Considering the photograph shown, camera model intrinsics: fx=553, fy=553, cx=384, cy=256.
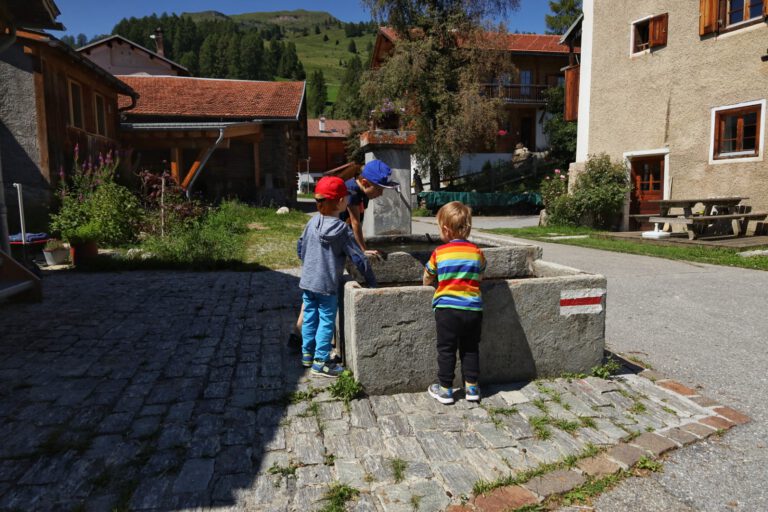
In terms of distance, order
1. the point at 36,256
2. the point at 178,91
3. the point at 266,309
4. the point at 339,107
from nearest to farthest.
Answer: the point at 266,309, the point at 36,256, the point at 178,91, the point at 339,107

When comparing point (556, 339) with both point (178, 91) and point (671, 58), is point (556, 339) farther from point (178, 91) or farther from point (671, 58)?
point (178, 91)

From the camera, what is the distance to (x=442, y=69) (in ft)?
81.0

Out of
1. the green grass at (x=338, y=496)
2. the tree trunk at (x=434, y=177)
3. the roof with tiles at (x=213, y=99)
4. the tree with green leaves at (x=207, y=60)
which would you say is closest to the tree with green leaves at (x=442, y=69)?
the tree trunk at (x=434, y=177)

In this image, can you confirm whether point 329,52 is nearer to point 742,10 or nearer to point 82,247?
point 742,10

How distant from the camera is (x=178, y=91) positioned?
22734mm

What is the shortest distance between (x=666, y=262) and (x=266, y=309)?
23.2 feet

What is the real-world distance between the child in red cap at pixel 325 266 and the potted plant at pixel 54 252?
6699 millimetres

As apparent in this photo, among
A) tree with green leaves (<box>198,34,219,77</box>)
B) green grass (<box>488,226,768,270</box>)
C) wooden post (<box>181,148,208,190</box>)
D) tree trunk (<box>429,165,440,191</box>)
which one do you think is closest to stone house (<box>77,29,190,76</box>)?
tree trunk (<box>429,165,440,191</box>)

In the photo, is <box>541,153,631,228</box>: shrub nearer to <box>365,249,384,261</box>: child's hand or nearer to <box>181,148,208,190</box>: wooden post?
<box>181,148,208,190</box>: wooden post

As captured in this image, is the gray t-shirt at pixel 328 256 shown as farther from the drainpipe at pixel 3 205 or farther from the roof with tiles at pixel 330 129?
the roof with tiles at pixel 330 129

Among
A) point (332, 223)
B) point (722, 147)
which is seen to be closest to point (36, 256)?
point (332, 223)

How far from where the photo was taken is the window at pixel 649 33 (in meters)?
13.9

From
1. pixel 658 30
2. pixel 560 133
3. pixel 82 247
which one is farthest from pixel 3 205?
pixel 560 133

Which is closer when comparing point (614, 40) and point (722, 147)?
point (722, 147)
